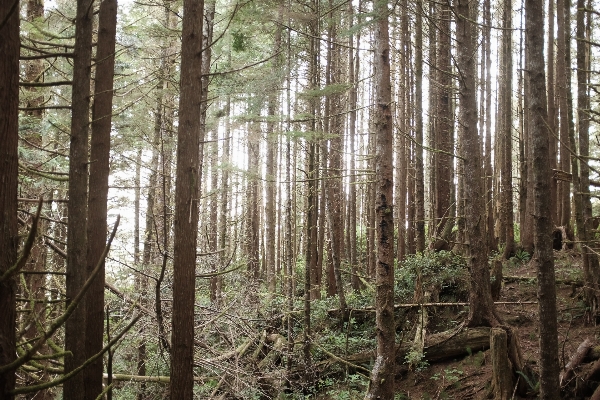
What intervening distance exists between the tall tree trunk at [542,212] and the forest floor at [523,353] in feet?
4.67

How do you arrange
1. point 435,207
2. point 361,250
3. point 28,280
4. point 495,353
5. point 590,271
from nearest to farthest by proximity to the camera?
point 495,353 < point 590,271 < point 28,280 < point 435,207 < point 361,250

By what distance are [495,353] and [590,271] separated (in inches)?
101

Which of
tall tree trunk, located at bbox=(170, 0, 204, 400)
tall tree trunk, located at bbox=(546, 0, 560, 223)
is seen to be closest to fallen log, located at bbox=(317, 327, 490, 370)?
tall tree trunk, located at bbox=(170, 0, 204, 400)

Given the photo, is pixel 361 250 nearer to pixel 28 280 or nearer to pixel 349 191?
pixel 349 191

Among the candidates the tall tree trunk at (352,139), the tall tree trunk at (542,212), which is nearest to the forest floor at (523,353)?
the tall tree trunk at (542,212)

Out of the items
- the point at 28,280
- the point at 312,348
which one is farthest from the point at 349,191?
the point at 28,280

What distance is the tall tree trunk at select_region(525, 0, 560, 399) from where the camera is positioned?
5.25m

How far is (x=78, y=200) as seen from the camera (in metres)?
3.79

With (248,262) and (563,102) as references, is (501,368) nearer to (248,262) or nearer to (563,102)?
(248,262)

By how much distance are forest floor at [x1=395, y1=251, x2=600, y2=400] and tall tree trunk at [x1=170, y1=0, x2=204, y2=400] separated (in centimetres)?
462

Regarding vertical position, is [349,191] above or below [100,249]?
above

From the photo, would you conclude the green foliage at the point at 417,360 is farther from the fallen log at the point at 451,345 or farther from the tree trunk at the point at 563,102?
the tree trunk at the point at 563,102

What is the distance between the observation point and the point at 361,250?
24438 millimetres

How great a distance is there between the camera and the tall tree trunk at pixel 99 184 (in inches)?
210
